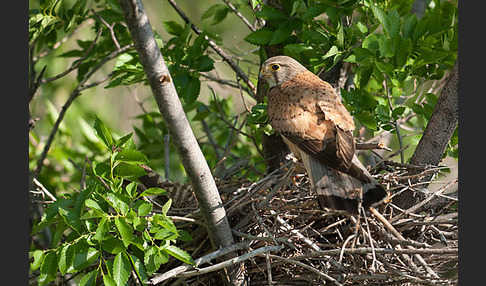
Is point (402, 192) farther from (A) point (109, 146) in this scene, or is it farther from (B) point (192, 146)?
(A) point (109, 146)

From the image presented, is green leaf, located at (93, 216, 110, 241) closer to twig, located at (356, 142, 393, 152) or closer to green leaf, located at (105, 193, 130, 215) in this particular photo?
green leaf, located at (105, 193, 130, 215)

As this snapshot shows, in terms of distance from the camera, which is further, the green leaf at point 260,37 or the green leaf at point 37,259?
the green leaf at point 260,37

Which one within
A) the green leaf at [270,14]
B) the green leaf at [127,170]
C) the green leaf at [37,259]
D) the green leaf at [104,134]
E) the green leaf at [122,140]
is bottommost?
the green leaf at [37,259]

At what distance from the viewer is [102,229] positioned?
9.61 ft

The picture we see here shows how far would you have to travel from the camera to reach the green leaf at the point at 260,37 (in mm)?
4047

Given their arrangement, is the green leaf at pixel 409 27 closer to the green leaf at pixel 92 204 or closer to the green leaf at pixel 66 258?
the green leaf at pixel 92 204

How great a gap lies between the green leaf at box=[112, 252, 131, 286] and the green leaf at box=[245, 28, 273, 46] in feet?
5.73

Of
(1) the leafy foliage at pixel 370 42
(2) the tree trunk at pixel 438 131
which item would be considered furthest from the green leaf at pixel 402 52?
(2) the tree trunk at pixel 438 131

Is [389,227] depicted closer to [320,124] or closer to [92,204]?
[320,124]

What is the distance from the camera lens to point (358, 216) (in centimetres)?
330

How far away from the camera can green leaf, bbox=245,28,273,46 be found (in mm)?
4047

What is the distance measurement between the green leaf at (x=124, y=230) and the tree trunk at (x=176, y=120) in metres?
0.41

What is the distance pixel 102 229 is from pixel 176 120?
651 mm

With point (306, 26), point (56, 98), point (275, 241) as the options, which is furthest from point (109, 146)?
point (56, 98)
